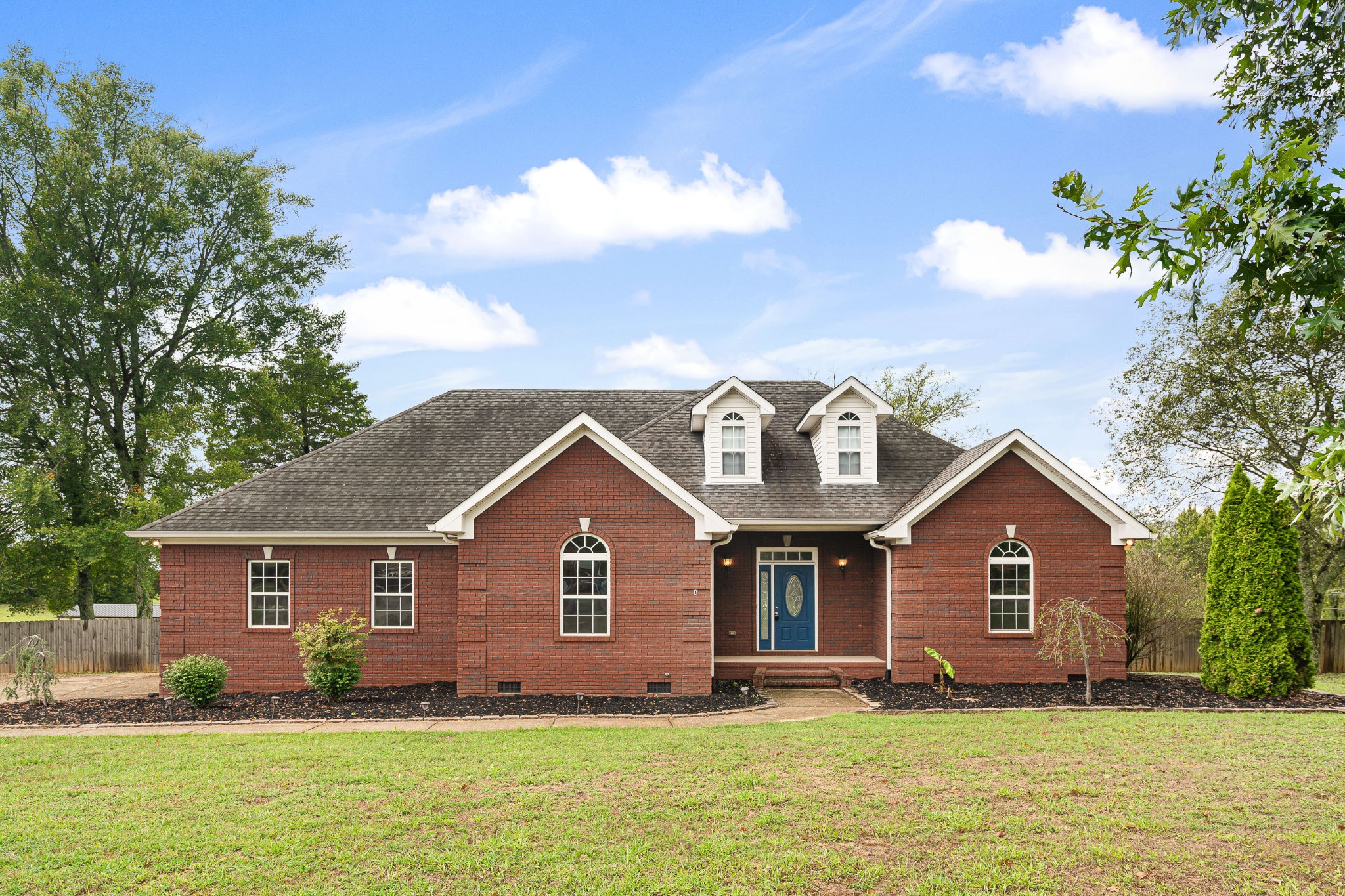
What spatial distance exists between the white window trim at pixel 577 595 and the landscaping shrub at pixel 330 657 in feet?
12.7

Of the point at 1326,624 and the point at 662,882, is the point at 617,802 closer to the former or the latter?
the point at 662,882

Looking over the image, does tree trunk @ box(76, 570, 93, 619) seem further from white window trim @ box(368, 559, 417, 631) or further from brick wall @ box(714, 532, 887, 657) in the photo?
brick wall @ box(714, 532, 887, 657)

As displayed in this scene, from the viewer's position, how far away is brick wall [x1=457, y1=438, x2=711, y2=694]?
48.9ft

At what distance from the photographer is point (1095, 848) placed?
6.96 metres

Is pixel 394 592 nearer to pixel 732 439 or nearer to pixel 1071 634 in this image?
pixel 732 439

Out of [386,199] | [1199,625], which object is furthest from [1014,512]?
[386,199]

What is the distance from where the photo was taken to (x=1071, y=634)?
15.9m

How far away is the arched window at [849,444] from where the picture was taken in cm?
1847

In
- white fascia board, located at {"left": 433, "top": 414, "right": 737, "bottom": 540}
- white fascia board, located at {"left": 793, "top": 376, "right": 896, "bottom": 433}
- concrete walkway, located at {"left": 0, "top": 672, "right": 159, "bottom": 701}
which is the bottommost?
concrete walkway, located at {"left": 0, "top": 672, "right": 159, "bottom": 701}

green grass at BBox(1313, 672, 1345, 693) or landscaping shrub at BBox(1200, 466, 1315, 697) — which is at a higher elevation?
landscaping shrub at BBox(1200, 466, 1315, 697)

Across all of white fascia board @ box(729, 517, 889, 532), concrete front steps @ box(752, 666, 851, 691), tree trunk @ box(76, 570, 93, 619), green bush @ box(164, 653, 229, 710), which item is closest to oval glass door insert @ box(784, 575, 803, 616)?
white fascia board @ box(729, 517, 889, 532)

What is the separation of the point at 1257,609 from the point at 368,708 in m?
17.0

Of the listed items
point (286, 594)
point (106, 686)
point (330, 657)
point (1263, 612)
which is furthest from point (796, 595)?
point (106, 686)

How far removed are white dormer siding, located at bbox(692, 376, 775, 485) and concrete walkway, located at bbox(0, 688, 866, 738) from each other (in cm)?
607
